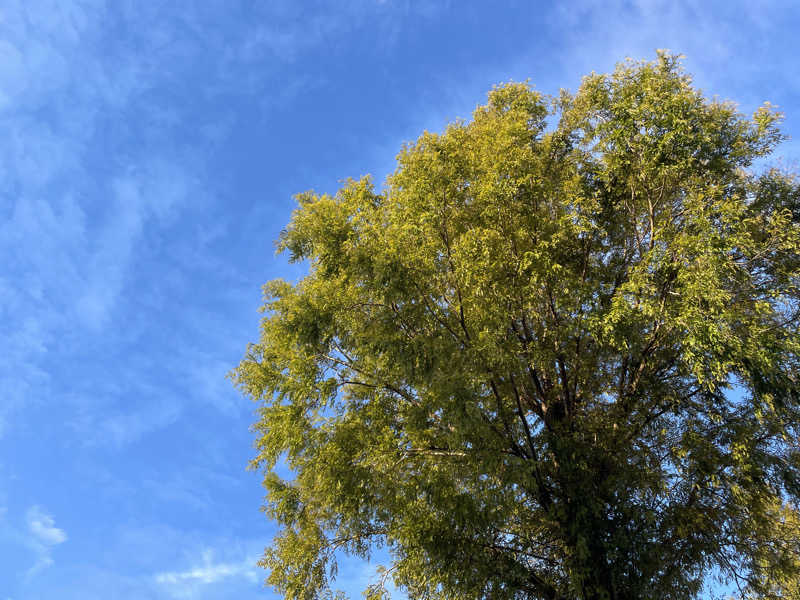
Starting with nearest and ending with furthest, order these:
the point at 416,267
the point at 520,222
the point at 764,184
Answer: the point at 416,267
the point at 520,222
the point at 764,184

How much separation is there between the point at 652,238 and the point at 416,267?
12.7ft

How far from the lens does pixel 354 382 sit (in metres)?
10.1

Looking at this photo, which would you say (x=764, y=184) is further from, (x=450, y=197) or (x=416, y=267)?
(x=416, y=267)

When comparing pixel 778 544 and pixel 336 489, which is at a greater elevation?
pixel 336 489

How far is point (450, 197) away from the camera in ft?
31.5

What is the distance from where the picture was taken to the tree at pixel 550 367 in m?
8.58

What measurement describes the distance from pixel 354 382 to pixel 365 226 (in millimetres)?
2791

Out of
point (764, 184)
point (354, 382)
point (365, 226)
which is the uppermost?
point (764, 184)

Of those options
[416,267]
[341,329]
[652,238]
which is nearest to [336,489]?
[341,329]

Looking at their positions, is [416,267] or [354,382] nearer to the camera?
[416,267]

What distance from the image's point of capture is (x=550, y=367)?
10141 mm

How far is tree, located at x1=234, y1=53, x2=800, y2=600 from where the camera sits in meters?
8.58

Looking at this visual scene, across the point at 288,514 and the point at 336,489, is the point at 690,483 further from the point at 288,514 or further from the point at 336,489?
the point at 288,514

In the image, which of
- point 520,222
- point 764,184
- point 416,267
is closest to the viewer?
point 416,267
